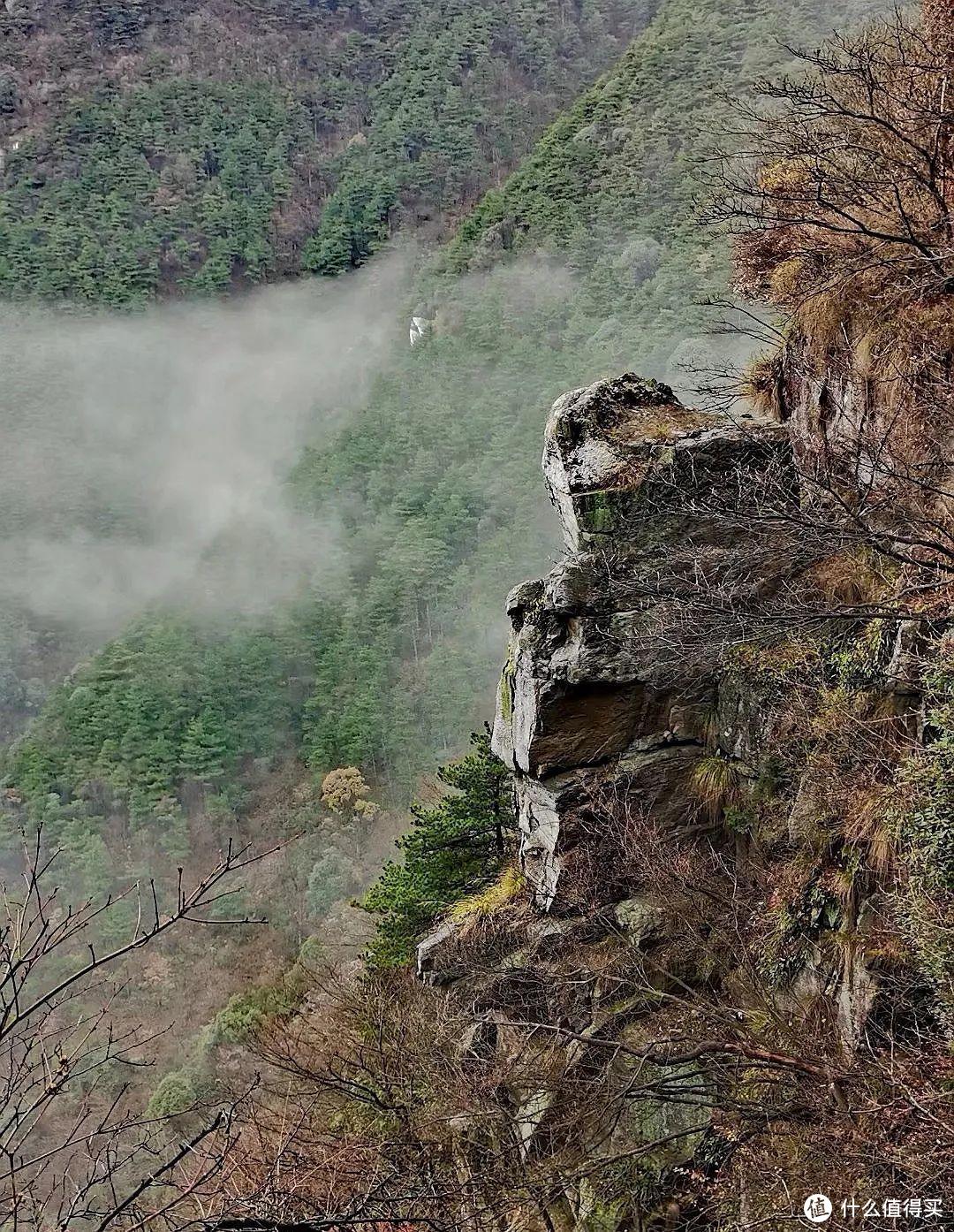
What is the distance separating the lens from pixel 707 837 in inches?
360

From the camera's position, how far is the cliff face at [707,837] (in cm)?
580

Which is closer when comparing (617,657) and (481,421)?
(617,657)

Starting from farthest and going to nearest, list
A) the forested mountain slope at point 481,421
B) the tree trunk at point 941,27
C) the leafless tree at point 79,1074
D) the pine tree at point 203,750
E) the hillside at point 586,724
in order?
the pine tree at point 203,750
the forested mountain slope at point 481,421
the tree trunk at point 941,27
the hillside at point 586,724
the leafless tree at point 79,1074

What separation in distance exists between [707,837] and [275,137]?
11203cm

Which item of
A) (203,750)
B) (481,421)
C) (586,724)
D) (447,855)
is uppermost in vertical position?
(586,724)

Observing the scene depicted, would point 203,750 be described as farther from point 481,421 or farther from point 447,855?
point 447,855

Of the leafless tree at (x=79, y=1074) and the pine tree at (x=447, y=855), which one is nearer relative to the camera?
the leafless tree at (x=79, y=1074)

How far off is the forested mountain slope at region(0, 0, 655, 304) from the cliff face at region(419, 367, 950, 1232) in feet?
263

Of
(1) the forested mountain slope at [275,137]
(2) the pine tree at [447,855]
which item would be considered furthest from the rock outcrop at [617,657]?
(1) the forested mountain slope at [275,137]

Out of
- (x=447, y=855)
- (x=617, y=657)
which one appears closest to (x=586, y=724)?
(x=617, y=657)

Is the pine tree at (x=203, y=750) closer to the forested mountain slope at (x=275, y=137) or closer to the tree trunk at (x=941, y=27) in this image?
the tree trunk at (x=941, y=27)

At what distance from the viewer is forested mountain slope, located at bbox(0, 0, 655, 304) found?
281 ft

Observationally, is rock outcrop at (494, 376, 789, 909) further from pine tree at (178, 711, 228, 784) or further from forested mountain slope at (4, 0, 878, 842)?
pine tree at (178, 711, 228, 784)

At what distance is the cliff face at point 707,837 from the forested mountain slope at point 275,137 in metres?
80.3
